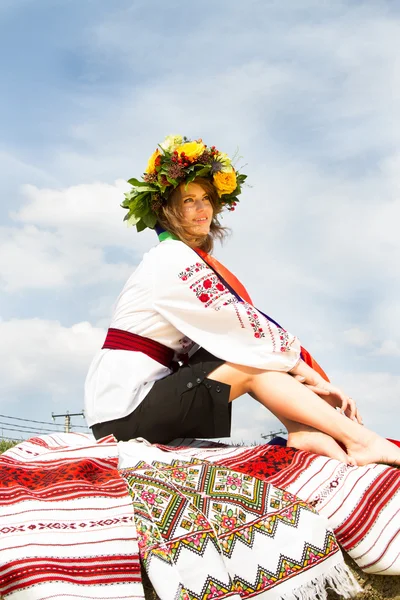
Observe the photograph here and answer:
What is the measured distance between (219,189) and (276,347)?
1251 millimetres

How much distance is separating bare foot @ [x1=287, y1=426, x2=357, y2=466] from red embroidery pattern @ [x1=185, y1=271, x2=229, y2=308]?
77 cm

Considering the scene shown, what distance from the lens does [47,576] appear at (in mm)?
2596

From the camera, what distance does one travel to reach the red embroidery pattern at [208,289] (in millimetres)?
3781

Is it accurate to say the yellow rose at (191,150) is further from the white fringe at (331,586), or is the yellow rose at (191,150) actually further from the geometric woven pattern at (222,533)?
the white fringe at (331,586)

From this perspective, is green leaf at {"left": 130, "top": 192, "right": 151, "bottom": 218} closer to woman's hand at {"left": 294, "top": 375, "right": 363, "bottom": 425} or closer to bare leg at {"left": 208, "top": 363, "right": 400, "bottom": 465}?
bare leg at {"left": 208, "top": 363, "right": 400, "bottom": 465}

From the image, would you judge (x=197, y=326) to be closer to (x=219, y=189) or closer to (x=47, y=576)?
(x=219, y=189)

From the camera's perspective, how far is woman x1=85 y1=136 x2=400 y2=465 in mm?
3633

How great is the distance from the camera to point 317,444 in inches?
142

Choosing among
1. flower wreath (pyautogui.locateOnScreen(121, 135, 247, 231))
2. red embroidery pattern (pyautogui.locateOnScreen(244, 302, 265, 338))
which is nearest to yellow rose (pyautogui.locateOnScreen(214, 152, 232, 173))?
flower wreath (pyautogui.locateOnScreen(121, 135, 247, 231))

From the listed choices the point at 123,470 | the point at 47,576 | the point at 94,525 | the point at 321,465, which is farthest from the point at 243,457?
the point at 47,576

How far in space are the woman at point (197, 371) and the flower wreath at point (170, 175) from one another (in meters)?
0.46

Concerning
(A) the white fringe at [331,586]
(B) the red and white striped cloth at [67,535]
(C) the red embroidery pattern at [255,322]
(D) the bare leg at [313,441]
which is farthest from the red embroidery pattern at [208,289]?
(A) the white fringe at [331,586]

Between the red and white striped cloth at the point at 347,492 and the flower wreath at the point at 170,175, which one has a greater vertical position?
the flower wreath at the point at 170,175

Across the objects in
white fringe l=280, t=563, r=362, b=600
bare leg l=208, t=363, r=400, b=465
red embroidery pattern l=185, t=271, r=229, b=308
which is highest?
red embroidery pattern l=185, t=271, r=229, b=308
